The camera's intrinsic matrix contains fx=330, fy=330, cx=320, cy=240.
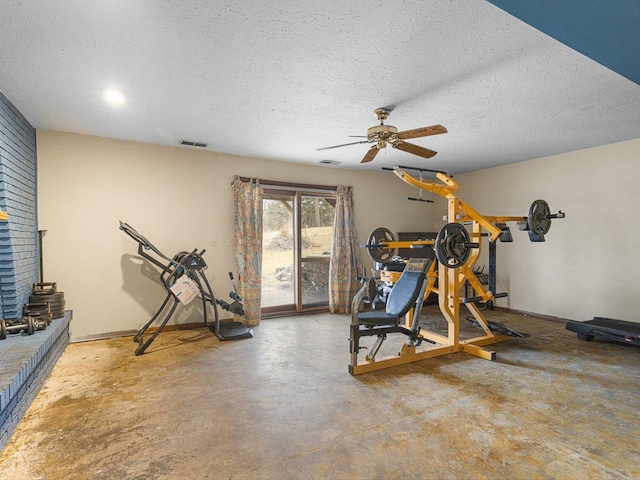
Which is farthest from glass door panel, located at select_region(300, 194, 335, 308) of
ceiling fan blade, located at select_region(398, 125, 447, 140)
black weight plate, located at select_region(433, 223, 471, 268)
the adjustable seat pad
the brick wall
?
the brick wall

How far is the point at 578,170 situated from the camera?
189 inches

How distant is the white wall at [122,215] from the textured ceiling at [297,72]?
0.38 metres

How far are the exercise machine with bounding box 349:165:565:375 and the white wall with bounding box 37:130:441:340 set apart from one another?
2.41 meters

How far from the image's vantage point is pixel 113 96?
9.56 ft

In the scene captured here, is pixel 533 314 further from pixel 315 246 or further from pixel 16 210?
pixel 16 210

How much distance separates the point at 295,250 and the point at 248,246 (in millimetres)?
901

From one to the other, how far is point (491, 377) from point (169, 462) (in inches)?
105

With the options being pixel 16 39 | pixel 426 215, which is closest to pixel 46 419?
pixel 16 39

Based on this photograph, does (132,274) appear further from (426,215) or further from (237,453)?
(426,215)

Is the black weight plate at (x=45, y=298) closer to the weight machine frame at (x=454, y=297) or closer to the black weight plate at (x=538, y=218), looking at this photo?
the weight machine frame at (x=454, y=297)

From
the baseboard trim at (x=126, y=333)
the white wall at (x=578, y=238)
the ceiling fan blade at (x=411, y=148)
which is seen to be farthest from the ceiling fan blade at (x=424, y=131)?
the baseboard trim at (x=126, y=333)

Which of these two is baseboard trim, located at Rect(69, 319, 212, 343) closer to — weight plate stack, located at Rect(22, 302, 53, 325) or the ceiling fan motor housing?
weight plate stack, located at Rect(22, 302, 53, 325)

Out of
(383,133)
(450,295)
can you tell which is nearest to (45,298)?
(383,133)

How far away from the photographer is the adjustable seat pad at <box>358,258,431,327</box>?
10.3 ft
